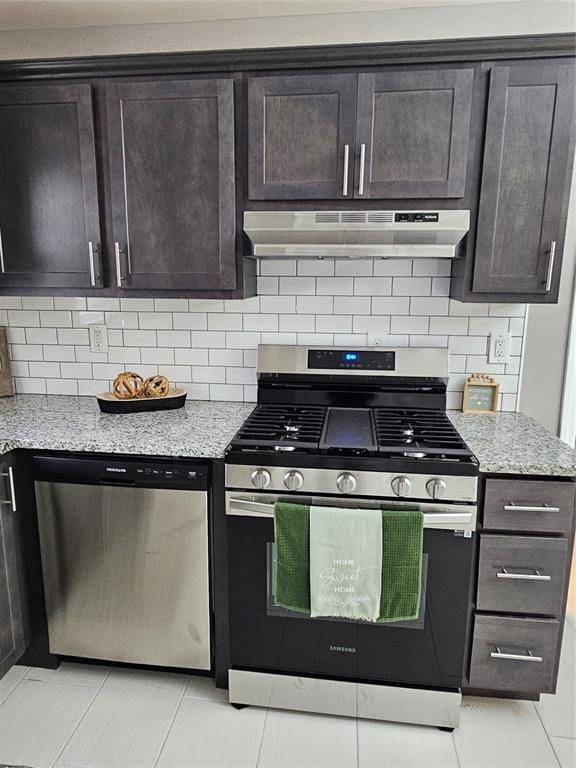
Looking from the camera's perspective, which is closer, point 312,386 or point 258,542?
point 258,542

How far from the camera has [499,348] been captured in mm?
2320

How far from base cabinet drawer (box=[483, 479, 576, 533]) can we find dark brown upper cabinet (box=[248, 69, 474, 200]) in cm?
103

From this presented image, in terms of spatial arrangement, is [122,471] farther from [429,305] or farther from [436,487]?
[429,305]

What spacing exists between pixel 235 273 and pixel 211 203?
274 mm

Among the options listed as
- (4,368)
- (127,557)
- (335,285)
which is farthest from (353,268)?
(4,368)

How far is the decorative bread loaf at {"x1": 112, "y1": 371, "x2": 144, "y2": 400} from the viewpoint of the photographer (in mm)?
2305

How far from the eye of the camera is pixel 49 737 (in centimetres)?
183

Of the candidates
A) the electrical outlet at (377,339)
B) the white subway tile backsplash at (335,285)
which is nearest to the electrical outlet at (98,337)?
the white subway tile backsplash at (335,285)

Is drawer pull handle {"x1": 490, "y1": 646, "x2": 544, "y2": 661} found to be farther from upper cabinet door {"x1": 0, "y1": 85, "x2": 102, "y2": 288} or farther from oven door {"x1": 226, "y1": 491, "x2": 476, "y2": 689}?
upper cabinet door {"x1": 0, "y1": 85, "x2": 102, "y2": 288}

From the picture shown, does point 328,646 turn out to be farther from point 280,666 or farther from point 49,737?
point 49,737

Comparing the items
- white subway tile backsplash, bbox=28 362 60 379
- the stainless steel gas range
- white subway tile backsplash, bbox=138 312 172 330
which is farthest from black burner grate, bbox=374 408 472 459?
white subway tile backsplash, bbox=28 362 60 379

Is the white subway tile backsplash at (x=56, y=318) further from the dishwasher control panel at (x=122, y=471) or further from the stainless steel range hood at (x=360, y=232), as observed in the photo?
the stainless steel range hood at (x=360, y=232)

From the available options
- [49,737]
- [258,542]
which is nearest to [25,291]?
[258,542]

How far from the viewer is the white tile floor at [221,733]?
5.76ft
